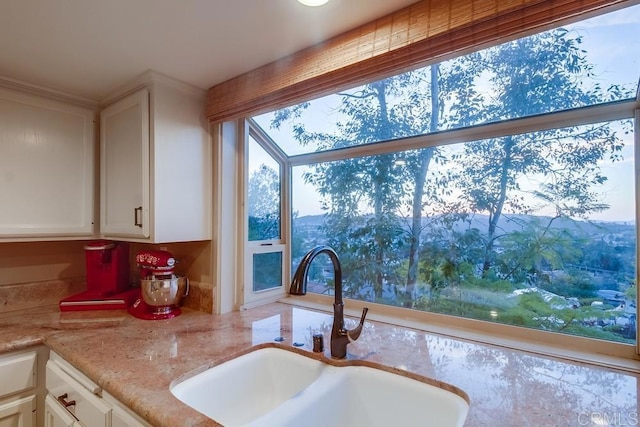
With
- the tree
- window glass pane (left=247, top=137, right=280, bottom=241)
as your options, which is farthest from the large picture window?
window glass pane (left=247, top=137, right=280, bottom=241)

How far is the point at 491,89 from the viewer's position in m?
1.30

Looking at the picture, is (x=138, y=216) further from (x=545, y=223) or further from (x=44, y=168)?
(x=545, y=223)

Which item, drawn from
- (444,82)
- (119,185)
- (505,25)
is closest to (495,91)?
(444,82)

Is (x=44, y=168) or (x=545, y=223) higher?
(x=44, y=168)

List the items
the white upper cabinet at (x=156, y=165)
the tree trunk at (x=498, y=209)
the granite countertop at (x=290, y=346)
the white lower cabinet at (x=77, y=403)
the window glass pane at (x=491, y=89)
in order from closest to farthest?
the granite countertop at (x=290, y=346) < the white lower cabinet at (x=77, y=403) < the window glass pane at (x=491, y=89) < the tree trunk at (x=498, y=209) < the white upper cabinet at (x=156, y=165)

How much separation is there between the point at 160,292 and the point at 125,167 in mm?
635

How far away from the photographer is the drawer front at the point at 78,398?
99 cm

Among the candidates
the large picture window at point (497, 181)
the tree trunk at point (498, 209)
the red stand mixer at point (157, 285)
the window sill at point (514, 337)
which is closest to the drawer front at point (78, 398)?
the red stand mixer at point (157, 285)

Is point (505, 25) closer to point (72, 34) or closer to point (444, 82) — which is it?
point (444, 82)

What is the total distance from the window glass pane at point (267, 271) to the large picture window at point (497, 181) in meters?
0.24

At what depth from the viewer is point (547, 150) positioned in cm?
124

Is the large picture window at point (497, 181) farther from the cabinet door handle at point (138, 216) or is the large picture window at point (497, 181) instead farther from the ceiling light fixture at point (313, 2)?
the cabinet door handle at point (138, 216)

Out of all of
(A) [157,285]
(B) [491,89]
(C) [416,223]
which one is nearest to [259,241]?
(A) [157,285]

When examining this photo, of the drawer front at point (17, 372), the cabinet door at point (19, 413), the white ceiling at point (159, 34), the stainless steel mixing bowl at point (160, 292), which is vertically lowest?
the cabinet door at point (19, 413)
